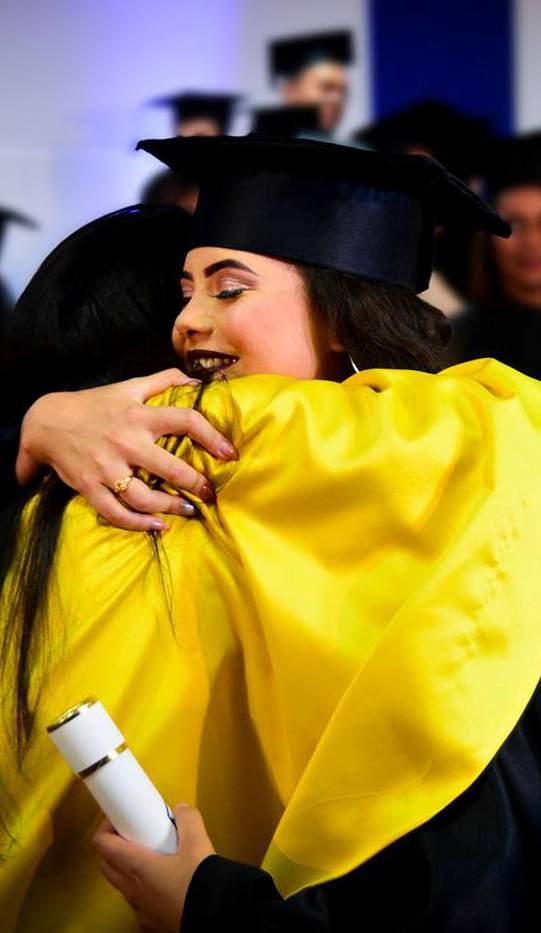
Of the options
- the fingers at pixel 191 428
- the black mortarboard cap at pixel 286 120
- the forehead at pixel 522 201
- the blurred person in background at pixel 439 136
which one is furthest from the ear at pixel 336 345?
the black mortarboard cap at pixel 286 120

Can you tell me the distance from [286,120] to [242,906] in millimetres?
2619

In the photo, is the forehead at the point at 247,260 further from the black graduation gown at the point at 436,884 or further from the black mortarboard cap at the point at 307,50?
the black mortarboard cap at the point at 307,50

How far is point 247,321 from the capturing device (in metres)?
1.57

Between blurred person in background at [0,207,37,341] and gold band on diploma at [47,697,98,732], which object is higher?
gold band on diploma at [47,697,98,732]

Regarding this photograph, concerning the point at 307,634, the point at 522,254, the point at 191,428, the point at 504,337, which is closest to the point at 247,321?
the point at 191,428

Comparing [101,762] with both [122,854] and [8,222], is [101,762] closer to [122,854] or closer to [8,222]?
[122,854]

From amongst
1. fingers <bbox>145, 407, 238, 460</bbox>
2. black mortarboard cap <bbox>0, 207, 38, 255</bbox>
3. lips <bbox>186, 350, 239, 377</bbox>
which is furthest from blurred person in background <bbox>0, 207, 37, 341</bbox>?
fingers <bbox>145, 407, 238, 460</bbox>

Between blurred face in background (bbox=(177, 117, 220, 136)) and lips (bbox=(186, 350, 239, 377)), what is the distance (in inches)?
79.9

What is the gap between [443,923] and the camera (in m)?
1.15

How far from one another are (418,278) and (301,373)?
0.71 ft

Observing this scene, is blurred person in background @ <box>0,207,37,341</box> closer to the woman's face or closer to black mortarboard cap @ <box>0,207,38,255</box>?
black mortarboard cap @ <box>0,207,38,255</box>

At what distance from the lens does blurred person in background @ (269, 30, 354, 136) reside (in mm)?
3584

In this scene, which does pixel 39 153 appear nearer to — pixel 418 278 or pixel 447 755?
pixel 418 278

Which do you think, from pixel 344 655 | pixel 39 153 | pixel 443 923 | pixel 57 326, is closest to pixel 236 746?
pixel 344 655
